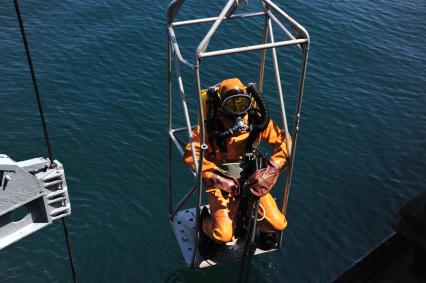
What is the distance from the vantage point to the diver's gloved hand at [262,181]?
8930 millimetres

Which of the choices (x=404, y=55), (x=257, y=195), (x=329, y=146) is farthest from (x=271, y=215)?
(x=404, y=55)

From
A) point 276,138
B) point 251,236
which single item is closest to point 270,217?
point 251,236

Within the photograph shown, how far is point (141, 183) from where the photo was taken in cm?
1527

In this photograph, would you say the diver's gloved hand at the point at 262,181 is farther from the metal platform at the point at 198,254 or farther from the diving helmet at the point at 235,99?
the metal platform at the point at 198,254

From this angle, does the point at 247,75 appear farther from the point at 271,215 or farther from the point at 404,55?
the point at 271,215

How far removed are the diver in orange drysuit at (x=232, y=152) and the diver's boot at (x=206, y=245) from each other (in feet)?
0.43

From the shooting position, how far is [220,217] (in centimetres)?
959

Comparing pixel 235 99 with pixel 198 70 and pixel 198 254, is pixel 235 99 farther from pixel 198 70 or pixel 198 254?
pixel 198 254

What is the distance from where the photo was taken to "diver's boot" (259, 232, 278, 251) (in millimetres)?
10188

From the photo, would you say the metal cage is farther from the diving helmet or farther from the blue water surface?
the blue water surface

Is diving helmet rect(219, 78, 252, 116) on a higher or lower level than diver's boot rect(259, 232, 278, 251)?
higher

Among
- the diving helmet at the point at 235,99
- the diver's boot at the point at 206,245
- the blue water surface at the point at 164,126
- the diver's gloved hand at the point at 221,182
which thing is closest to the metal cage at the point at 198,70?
the diver's boot at the point at 206,245

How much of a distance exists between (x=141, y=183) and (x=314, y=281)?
565 centimetres

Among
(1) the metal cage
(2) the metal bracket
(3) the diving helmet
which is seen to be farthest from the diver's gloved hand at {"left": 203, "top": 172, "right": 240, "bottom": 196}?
(2) the metal bracket
